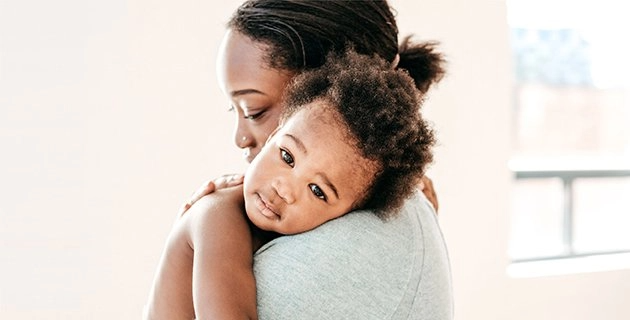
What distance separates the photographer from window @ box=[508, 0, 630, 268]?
13.4 feet

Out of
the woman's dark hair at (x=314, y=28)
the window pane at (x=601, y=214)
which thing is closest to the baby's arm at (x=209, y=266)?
the woman's dark hair at (x=314, y=28)

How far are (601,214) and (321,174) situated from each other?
3543 millimetres

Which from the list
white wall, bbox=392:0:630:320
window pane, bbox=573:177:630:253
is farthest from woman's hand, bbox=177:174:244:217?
window pane, bbox=573:177:630:253

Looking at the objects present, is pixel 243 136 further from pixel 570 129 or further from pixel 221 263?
pixel 570 129

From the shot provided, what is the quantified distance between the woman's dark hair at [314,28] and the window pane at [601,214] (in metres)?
3.10

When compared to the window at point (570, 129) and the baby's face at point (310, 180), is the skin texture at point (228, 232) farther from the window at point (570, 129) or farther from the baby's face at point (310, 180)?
the window at point (570, 129)

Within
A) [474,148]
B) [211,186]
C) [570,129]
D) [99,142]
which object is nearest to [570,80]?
[570,129]

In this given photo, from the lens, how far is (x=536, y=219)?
417 cm

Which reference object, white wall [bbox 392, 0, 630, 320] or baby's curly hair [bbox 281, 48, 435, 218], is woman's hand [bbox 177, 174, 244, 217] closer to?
baby's curly hair [bbox 281, 48, 435, 218]

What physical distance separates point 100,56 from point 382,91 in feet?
6.11

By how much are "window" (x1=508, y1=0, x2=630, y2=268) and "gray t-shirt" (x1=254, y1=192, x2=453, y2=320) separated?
9.79 feet

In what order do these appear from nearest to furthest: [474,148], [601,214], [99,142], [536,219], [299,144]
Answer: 1. [299,144]
2. [99,142]
3. [474,148]
4. [536,219]
5. [601,214]

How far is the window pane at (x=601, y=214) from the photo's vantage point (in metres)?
4.25

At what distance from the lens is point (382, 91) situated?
3.57ft
